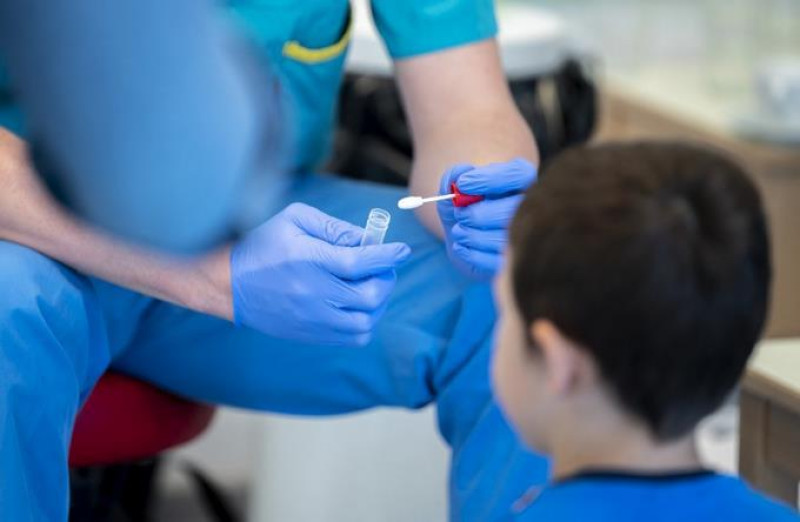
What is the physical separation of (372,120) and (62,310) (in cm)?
122

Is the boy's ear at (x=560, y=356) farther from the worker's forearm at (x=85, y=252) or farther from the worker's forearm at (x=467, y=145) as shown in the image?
the worker's forearm at (x=467, y=145)

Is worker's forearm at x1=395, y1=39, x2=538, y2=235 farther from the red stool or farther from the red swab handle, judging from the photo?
the red stool

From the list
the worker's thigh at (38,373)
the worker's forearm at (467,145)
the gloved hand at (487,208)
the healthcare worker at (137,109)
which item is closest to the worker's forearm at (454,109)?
the worker's forearm at (467,145)

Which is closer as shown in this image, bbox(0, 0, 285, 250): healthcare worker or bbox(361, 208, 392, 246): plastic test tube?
bbox(0, 0, 285, 250): healthcare worker

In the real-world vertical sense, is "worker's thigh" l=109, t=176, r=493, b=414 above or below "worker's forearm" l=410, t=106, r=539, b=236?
below

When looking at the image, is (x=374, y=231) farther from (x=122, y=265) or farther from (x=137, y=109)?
(x=137, y=109)

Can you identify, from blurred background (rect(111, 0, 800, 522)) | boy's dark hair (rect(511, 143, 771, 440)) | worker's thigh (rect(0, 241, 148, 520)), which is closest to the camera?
boy's dark hair (rect(511, 143, 771, 440))

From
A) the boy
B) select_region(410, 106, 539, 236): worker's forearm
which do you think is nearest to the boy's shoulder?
the boy

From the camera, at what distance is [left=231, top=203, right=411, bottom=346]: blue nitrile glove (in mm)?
1127

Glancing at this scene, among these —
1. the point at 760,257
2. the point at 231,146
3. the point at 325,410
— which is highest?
the point at 231,146

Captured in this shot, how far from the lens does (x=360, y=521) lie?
65.1 inches

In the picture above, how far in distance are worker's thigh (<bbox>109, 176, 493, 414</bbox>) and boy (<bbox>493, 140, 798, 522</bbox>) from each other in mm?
388

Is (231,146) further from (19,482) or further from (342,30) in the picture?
(342,30)

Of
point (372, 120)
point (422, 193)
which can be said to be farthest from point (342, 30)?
point (372, 120)
